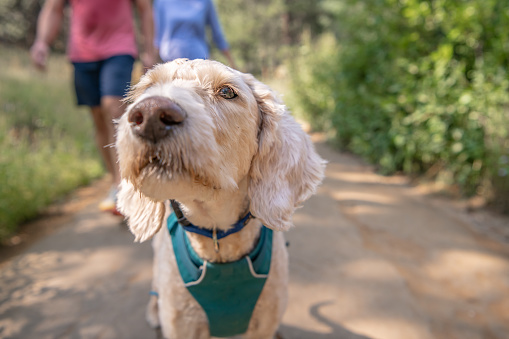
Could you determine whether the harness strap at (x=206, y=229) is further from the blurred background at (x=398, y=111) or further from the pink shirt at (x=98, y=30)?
the blurred background at (x=398, y=111)

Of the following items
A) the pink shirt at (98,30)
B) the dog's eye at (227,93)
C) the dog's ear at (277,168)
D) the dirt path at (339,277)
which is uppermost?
the pink shirt at (98,30)

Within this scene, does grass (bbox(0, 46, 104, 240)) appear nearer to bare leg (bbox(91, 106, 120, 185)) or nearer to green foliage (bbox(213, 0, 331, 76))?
bare leg (bbox(91, 106, 120, 185))

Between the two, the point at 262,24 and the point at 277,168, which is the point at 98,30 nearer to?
the point at 277,168

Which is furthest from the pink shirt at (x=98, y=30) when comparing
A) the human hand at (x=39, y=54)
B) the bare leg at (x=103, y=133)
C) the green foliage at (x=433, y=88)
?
the green foliage at (x=433, y=88)

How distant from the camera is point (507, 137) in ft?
10.7

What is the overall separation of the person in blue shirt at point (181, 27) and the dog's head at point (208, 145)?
1.79 meters

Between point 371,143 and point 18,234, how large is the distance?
4642mm

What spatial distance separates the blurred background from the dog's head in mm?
2656

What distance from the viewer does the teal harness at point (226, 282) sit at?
1422 millimetres

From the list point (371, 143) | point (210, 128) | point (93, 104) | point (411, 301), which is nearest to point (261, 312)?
point (210, 128)

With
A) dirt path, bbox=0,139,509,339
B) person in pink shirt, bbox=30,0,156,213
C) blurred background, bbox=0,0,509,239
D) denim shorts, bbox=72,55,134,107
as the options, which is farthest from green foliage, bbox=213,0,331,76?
dirt path, bbox=0,139,509,339

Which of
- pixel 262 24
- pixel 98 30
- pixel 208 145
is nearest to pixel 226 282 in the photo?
pixel 208 145

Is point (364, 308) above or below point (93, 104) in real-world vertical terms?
below

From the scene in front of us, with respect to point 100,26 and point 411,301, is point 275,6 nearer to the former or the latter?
point 100,26
